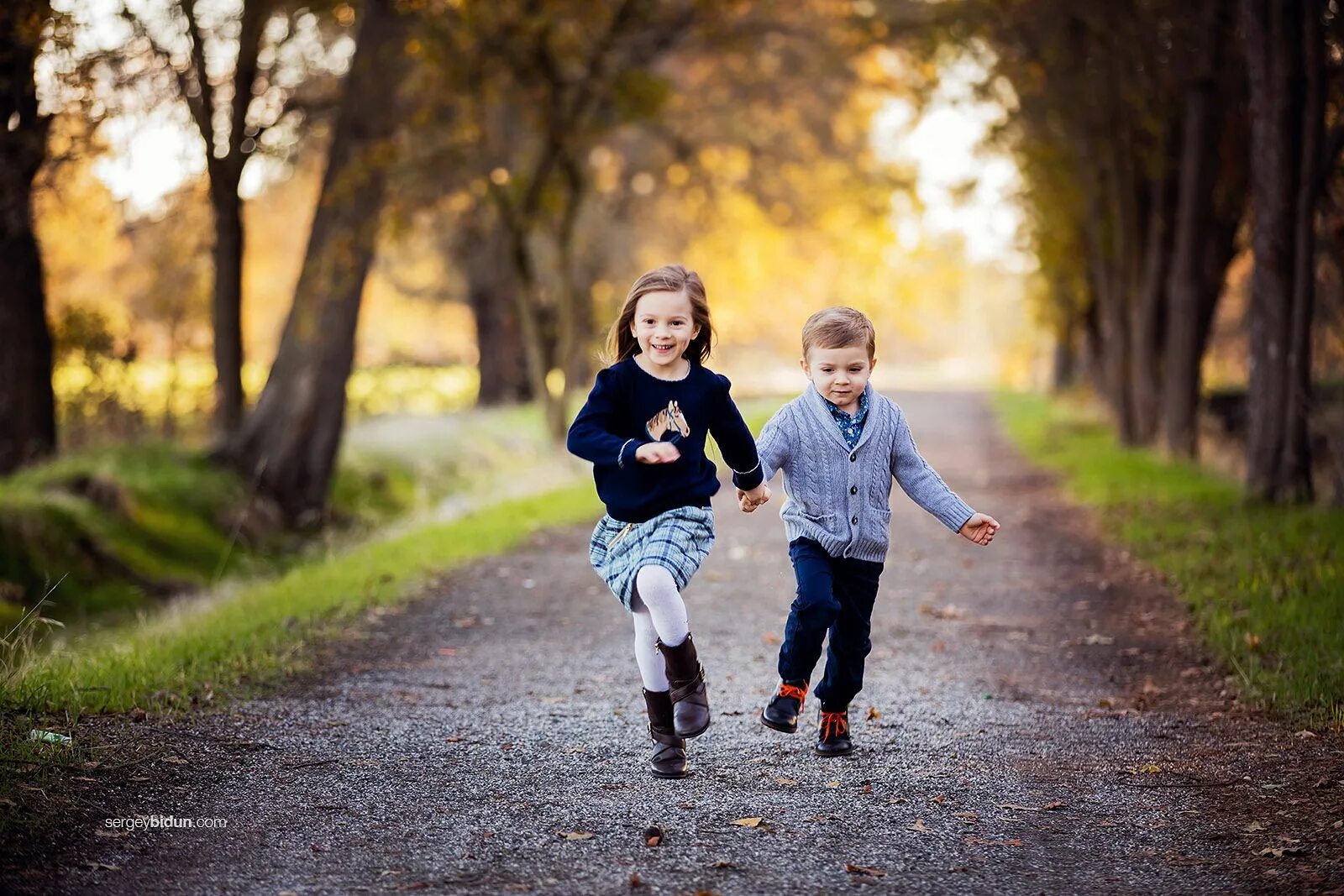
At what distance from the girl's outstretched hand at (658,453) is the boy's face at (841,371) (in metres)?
0.80

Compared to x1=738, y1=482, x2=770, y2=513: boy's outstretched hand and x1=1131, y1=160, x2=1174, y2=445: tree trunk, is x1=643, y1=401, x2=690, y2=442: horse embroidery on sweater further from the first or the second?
x1=1131, y1=160, x2=1174, y2=445: tree trunk

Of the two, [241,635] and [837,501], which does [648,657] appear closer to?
[837,501]

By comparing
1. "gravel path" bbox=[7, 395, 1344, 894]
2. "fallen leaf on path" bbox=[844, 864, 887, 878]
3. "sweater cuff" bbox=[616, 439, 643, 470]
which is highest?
"sweater cuff" bbox=[616, 439, 643, 470]

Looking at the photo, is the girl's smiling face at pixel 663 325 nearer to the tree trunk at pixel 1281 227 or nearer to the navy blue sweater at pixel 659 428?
the navy blue sweater at pixel 659 428

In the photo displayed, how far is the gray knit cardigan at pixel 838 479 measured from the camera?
498 centimetres

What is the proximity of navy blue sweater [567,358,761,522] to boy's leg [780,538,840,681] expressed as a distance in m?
0.44

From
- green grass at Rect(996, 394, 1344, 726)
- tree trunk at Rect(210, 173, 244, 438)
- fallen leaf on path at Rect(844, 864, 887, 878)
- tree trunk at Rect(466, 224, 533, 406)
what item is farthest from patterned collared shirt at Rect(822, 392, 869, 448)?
tree trunk at Rect(466, 224, 533, 406)

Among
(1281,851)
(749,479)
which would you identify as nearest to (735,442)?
(749,479)

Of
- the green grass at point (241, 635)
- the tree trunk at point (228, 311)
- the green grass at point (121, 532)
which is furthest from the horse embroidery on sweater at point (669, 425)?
the tree trunk at point (228, 311)

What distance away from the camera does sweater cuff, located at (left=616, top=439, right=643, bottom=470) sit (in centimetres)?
452

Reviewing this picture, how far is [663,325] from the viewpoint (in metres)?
4.70

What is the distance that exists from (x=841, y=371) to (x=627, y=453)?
93 centimetres

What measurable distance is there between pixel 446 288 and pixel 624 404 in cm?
2510

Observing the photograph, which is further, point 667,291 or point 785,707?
point 785,707
